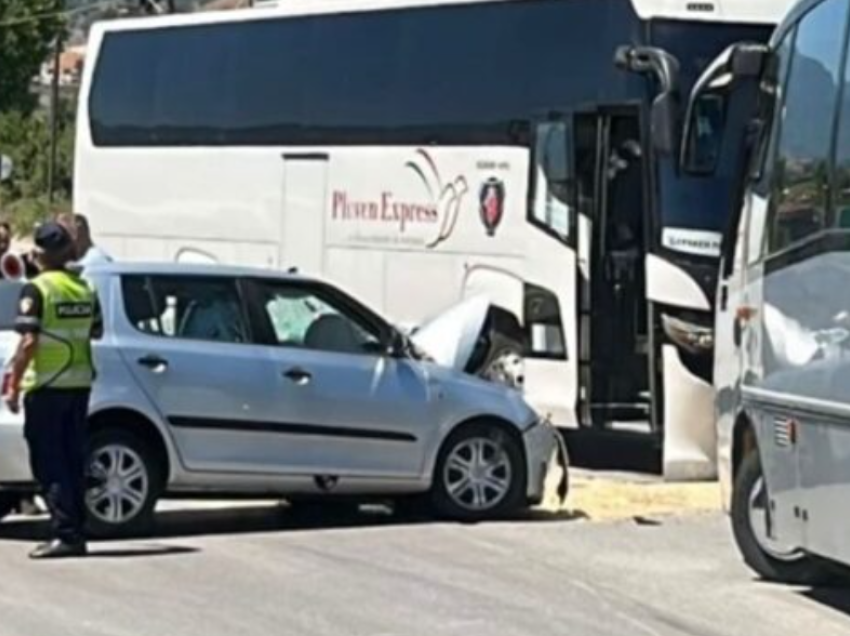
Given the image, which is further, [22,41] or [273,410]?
[22,41]

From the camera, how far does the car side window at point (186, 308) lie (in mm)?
14188

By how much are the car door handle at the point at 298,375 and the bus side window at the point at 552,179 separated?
5.09 meters

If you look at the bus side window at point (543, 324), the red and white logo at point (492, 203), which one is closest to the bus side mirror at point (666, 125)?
the bus side window at point (543, 324)

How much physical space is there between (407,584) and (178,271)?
303 cm

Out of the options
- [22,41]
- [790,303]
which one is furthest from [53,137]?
[790,303]

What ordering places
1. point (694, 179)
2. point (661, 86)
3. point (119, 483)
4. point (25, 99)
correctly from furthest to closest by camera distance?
point (25, 99) < point (694, 179) < point (661, 86) < point (119, 483)

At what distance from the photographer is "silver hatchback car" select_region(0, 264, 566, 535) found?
45.7 ft

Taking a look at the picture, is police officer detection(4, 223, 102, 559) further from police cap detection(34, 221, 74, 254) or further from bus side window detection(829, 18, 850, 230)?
bus side window detection(829, 18, 850, 230)

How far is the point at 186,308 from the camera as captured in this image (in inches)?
566

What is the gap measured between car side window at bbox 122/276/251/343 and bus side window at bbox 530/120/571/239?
5.22 meters

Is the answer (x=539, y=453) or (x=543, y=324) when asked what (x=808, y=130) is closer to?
(x=539, y=453)

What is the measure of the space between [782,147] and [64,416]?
4.13m

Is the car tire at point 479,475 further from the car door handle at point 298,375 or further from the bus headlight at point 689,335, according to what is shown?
the bus headlight at point 689,335

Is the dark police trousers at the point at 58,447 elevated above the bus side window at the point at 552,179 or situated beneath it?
situated beneath
